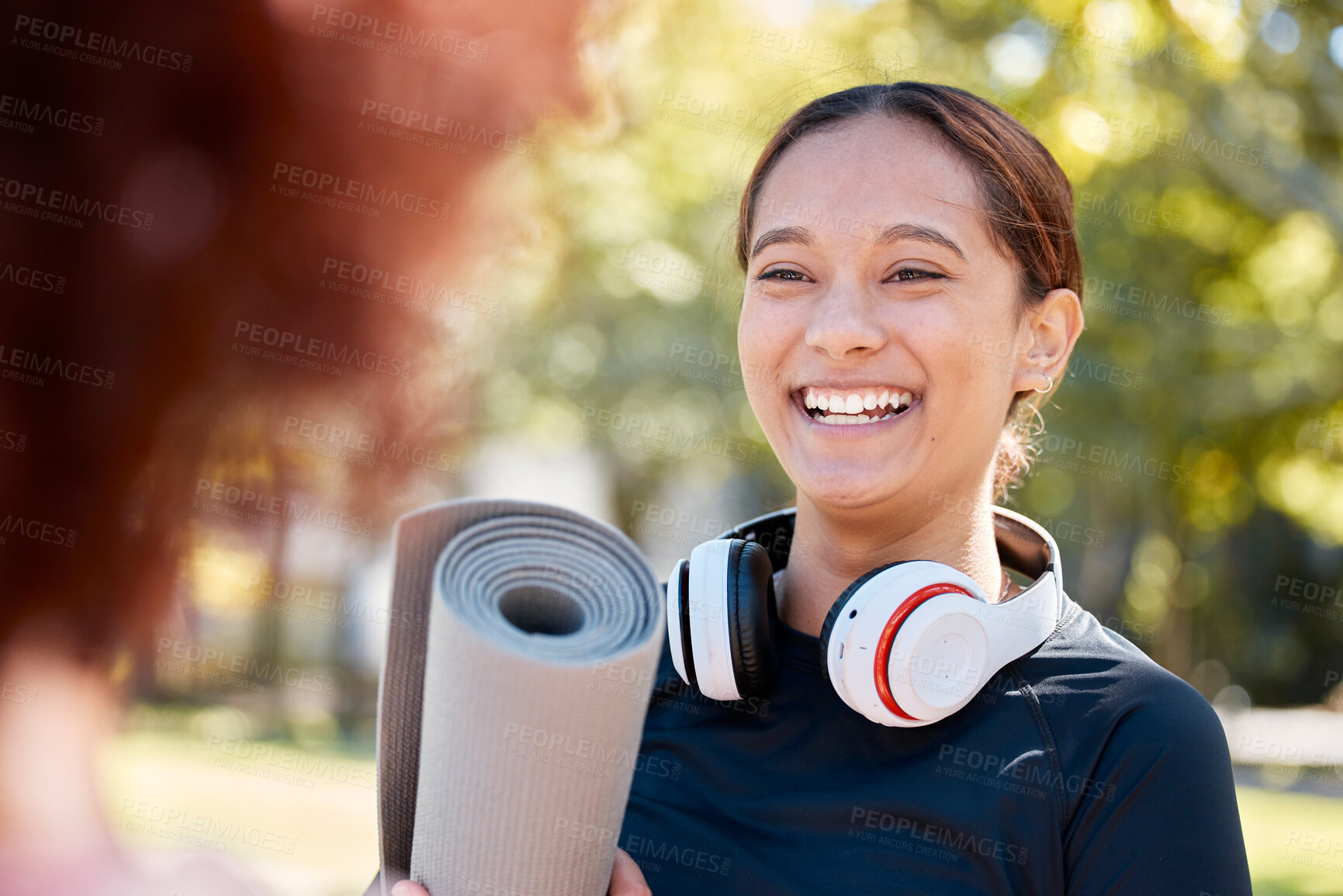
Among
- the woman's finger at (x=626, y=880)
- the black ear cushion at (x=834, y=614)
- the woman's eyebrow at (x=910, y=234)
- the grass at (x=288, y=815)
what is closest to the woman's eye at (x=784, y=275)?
the woman's eyebrow at (x=910, y=234)

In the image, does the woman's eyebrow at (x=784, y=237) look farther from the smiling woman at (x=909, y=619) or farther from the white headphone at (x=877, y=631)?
the white headphone at (x=877, y=631)

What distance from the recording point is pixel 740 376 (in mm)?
13734

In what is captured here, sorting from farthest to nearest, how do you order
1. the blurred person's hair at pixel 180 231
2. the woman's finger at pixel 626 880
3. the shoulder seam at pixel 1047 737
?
the blurred person's hair at pixel 180 231 → the shoulder seam at pixel 1047 737 → the woman's finger at pixel 626 880

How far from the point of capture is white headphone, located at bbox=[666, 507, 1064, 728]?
161 centimetres

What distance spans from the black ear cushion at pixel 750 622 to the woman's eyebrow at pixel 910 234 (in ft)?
1.85

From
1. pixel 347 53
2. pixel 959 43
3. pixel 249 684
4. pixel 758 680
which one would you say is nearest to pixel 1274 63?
pixel 959 43

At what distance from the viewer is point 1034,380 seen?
196cm

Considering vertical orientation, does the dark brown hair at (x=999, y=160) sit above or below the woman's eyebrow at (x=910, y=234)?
above

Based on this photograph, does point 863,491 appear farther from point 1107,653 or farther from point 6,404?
point 6,404

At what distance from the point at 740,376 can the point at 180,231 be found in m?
10.0

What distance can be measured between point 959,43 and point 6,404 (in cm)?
845

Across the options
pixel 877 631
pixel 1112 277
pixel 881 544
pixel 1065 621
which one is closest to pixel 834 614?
pixel 877 631

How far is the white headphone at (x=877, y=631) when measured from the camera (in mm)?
1610

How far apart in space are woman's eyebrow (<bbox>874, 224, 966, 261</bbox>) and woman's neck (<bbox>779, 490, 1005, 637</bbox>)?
0.45m
